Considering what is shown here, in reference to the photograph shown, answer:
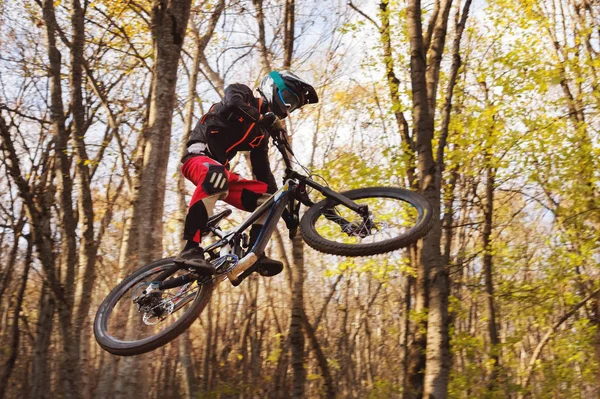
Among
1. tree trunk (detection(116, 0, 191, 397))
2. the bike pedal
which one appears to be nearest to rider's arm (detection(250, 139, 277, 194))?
the bike pedal

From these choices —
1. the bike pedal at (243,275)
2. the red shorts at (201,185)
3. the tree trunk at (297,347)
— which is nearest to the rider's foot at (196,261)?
the red shorts at (201,185)


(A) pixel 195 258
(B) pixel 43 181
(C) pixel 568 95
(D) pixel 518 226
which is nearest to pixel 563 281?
(C) pixel 568 95

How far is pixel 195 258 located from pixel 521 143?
36.7 feet

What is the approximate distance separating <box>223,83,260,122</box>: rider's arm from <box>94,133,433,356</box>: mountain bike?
0.96ft

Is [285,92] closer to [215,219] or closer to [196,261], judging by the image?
[215,219]

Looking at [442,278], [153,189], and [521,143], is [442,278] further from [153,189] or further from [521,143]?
[521,143]

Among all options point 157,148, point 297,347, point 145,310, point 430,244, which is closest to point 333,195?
point 145,310

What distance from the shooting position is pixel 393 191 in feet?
15.5

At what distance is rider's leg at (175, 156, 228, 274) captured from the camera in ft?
15.2

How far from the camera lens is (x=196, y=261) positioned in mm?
4453

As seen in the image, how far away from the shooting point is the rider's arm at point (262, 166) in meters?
5.16

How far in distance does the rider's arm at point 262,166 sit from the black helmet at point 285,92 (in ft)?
2.07

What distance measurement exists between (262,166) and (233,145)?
41 centimetres

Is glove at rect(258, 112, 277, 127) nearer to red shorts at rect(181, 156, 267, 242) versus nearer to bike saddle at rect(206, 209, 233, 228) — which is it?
red shorts at rect(181, 156, 267, 242)
